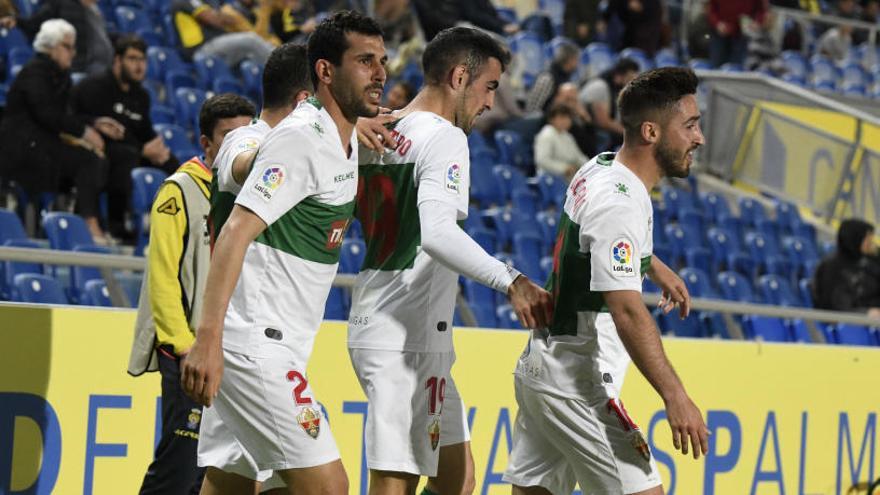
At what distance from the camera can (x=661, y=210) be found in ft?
45.2

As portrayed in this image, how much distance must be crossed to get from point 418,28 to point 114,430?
382 inches

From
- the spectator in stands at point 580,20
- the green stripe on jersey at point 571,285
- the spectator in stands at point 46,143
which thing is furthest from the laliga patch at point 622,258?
the spectator in stands at point 580,20

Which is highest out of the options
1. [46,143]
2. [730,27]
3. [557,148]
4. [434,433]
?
[730,27]

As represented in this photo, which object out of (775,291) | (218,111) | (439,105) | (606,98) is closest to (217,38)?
(606,98)

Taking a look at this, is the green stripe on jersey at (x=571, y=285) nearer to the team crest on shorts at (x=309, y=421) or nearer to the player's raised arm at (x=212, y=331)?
the team crest on shorts at (x=309, y=421)

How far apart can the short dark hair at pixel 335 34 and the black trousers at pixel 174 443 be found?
140 centimetres

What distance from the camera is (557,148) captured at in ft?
43.1

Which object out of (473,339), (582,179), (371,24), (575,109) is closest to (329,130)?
(371,24)

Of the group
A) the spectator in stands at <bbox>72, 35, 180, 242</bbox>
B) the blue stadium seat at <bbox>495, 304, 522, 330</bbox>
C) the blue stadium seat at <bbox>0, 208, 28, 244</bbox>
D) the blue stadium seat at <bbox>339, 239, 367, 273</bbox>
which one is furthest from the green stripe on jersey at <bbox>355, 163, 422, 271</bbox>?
the spectator in stands at <bbox>72, 35, 180, 242</bbox>

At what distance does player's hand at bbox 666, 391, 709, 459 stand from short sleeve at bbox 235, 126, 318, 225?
1.32 m

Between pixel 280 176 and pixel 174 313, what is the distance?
4.03ft

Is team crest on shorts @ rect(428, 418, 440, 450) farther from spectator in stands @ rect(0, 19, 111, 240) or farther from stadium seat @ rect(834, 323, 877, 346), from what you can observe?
stadium seat @ rect(834, 323, 877, 346)

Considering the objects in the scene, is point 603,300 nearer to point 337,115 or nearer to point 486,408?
point 337,115

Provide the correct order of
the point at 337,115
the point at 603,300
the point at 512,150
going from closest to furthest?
the point at 337,115, the point at 603,300, the point at 512,150
